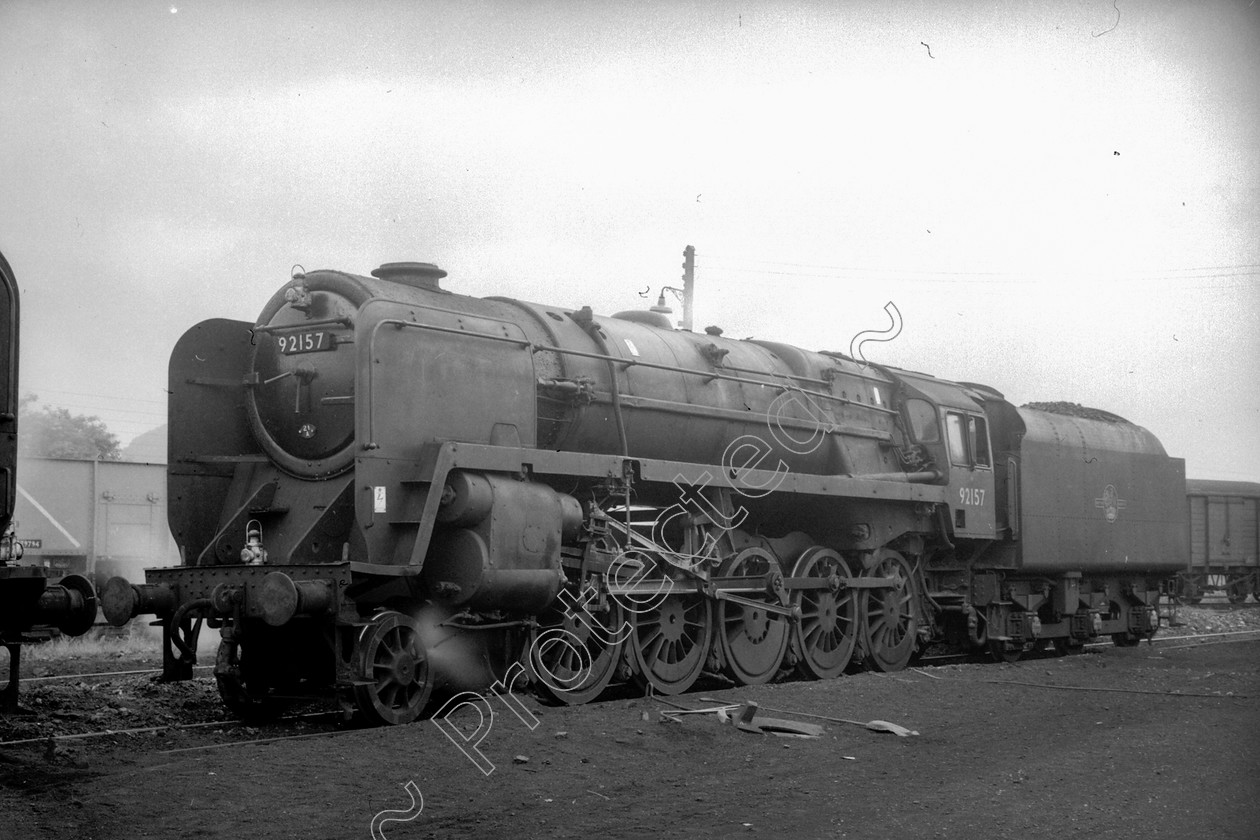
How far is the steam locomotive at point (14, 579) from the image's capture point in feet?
25.1

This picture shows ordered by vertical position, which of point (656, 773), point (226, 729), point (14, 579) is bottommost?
point (226, 729)

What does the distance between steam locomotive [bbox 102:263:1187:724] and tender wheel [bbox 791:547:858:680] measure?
0.04 m

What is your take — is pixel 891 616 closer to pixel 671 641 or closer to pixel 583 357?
pixel 671 641

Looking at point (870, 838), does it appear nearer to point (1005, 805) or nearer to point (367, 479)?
point (1005, 805)

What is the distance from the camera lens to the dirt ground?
241 inches

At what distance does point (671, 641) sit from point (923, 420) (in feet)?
17.4

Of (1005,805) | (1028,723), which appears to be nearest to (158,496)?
(1028,723)

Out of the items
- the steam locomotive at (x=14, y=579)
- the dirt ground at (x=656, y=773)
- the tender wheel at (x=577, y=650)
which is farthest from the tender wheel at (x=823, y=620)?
the steam locomotive at (x=14, y=579)

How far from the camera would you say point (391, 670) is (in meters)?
8.61

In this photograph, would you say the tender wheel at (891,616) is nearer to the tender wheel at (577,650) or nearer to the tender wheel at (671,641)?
the tender wheel at (671,641)

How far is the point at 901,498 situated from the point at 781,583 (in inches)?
91.6

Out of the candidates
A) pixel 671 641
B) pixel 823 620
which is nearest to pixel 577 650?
pixel 671 641

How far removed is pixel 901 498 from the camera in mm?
13555

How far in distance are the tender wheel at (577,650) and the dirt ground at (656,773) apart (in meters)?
0.56
